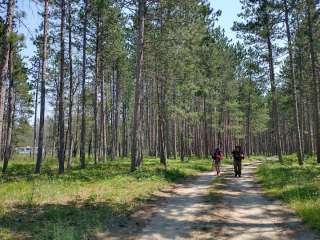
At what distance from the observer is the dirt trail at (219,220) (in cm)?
872

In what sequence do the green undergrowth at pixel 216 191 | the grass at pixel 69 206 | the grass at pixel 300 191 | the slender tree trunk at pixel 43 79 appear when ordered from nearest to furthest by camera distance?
the grass at pixel 69 206, the grass at pixel 300 191, the green undergrowth at pixel 216 191, the slender tree trunk at pixel 43 79

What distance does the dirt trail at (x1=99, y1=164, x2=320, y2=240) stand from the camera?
343 inches

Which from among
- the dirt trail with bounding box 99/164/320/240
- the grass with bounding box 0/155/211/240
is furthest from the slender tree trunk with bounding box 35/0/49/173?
the dirt trail with bounding box 99/164/320/240

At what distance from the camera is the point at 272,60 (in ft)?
97.6

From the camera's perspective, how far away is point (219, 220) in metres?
10.3

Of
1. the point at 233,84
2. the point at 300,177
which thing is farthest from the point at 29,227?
the point at 233,84

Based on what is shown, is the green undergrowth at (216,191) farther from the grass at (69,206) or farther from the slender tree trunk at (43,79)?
the slender tree trunk at (43,79)

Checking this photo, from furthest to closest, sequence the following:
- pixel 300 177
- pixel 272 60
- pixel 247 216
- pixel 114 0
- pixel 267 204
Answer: pixel 272 60 → pixel 114 0 → pixel 300 177 → pixel 267 204 → pixel 247 216

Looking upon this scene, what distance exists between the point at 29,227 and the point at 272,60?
2539cm

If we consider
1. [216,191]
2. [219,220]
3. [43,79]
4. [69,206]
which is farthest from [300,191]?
[43,79]

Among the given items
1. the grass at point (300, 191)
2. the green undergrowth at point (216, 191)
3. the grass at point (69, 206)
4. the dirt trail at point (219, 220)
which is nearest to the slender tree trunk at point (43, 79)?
the grass at point (69, 206)

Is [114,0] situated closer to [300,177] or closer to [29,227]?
[300,177]

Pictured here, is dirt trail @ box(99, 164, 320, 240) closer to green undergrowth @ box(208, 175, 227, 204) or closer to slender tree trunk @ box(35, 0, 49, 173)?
green undergrowth @ box(208, 175, 227, 204)

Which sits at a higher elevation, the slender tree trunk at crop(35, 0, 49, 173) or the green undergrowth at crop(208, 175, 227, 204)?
the slender tree trunk at crop(35, 0, 49, 173)
